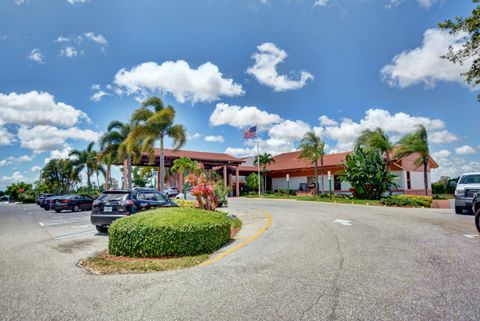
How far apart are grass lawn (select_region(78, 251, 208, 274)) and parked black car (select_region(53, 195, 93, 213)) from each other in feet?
59.0

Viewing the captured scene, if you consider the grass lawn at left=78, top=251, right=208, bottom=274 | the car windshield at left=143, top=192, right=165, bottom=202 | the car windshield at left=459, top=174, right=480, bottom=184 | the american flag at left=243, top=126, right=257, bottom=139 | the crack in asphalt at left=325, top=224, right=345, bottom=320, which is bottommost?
the grass lawn at left=78, top=251, right=208, bottom=274

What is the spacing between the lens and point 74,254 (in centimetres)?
671

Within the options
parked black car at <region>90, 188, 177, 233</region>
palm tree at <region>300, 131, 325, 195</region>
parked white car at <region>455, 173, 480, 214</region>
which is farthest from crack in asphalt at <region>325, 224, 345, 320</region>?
palm tree at <region>300, 131, 325, 195</region>

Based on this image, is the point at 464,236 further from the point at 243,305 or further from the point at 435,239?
the point at 243,305

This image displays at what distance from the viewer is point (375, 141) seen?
2591 centimetres

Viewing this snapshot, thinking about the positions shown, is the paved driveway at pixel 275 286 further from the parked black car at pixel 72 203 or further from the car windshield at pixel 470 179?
the parked black car at pixel 72 203

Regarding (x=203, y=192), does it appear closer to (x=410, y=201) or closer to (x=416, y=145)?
(x=410, y=201)

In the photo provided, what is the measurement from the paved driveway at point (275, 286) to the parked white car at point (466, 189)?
8.29 m

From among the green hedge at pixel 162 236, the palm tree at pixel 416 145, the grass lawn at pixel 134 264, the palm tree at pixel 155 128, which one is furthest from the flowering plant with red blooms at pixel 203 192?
the palm tree at pixel 416 145

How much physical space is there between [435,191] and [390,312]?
44.3 metres

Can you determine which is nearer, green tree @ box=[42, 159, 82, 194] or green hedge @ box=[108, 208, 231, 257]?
green hedge @ box=[108, 208, 231, 257]

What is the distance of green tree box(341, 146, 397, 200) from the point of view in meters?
24.5

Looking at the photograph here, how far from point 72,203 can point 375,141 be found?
26409 millimetres

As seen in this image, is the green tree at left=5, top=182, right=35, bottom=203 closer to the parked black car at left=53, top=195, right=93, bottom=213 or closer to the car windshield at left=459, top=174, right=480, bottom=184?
the parked black car at left=53, top=195, right=93, bottom=213
